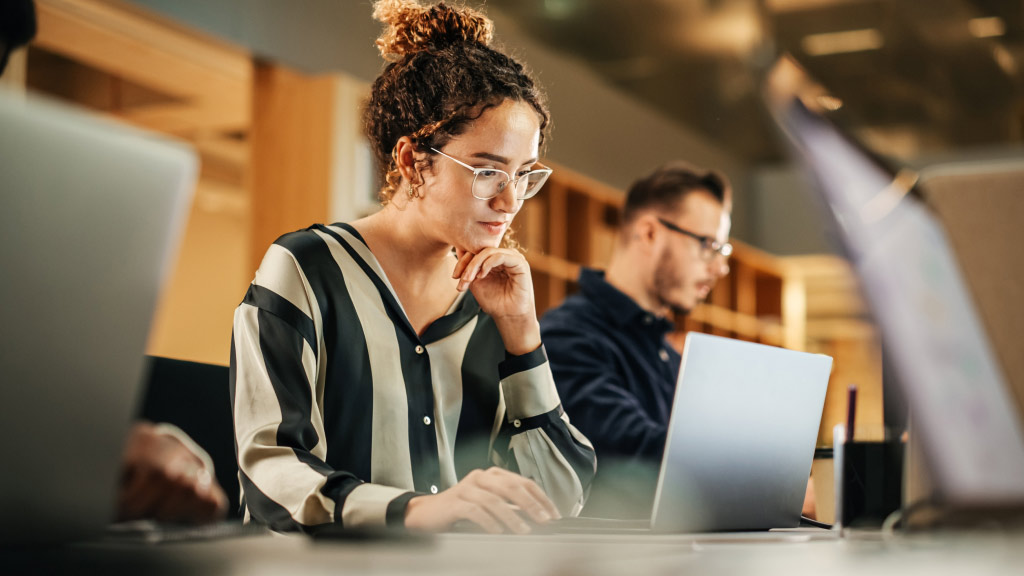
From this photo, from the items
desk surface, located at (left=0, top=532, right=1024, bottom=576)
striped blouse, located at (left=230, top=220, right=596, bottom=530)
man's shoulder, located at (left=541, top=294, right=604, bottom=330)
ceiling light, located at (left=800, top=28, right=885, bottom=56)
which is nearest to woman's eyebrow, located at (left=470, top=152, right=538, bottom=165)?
striped blouse, located at (left=230, top=220, right=596, bottom=530)

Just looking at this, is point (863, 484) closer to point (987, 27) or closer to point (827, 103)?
point (827, 103)

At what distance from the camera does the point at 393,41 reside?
1.49m

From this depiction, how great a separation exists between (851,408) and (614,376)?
3.12 ft

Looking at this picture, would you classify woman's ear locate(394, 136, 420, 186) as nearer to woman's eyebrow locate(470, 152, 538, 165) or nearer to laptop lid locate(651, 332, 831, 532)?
woman's eyebrow locate(470, 152, 538, 165)

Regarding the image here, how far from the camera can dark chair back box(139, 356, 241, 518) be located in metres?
1.29

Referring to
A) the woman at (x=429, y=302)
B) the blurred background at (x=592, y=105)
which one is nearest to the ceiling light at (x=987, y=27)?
the blurred background at (x=592, y=105)

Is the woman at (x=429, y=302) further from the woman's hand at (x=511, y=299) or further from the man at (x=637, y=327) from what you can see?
the man at (x=637, y=327)

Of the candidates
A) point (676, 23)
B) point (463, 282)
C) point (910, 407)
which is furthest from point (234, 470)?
point (676, 23)

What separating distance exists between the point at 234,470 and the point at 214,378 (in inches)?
5.2

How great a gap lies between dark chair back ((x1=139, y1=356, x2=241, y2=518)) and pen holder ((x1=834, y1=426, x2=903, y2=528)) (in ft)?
2.55

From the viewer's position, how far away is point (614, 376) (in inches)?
83.2

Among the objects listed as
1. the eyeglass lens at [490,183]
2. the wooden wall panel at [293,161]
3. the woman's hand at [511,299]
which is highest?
the wooden wall panel at [293,161]

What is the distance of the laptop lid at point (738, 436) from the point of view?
104cm

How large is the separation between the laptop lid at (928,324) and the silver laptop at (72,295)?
0.50 metres
